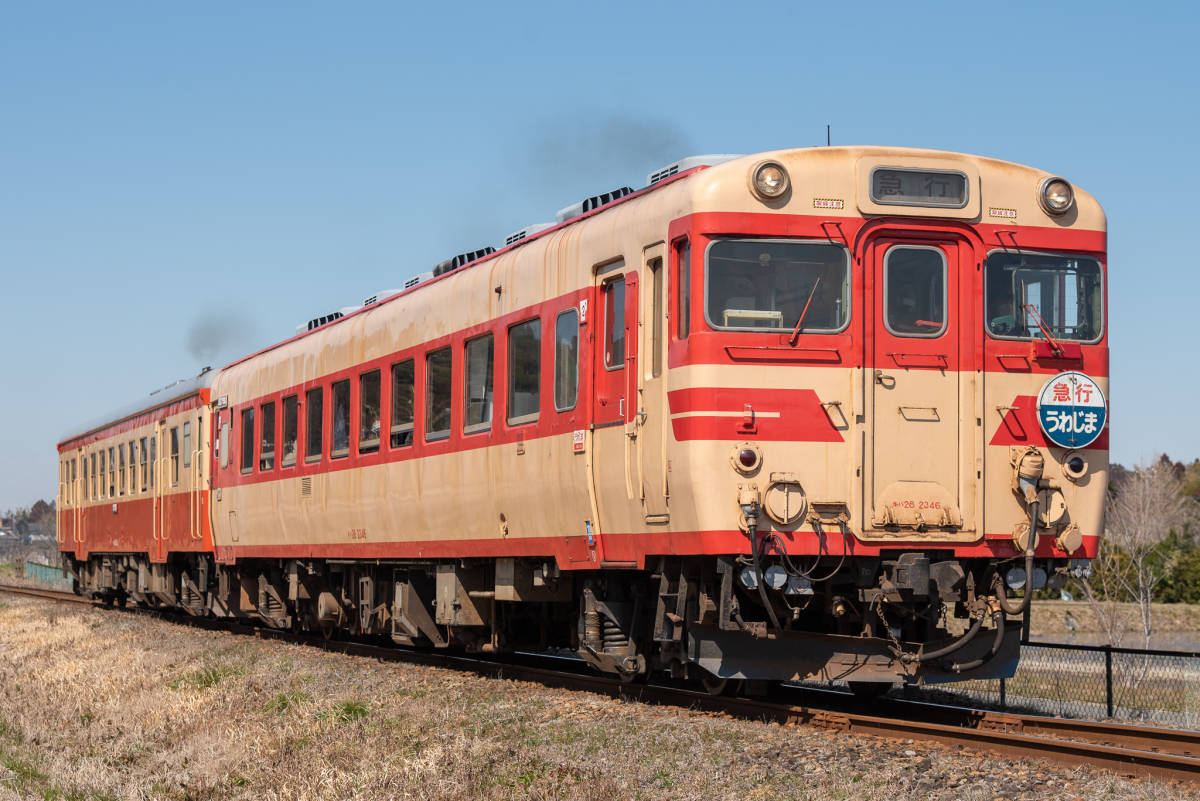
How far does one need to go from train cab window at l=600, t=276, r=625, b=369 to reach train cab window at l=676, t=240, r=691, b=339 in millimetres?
828

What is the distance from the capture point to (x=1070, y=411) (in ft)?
31.9

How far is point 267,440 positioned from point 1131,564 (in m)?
21.9

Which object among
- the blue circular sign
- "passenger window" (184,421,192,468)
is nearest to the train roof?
"passenger window" (184,421,192,468)

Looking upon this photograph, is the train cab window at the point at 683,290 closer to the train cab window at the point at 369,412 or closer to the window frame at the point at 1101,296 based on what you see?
the window frame at the point at 1101,296

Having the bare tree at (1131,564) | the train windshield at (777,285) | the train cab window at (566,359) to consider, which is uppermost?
the train windshield at (777,285)

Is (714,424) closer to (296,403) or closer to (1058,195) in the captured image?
(1058,195)

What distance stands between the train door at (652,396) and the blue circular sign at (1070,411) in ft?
8.37

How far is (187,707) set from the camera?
41.0 feet

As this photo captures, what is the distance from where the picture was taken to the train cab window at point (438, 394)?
13.3 metres

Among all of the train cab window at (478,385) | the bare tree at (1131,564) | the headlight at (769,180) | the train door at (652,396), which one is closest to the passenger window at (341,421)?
the train cab window at (478,385)

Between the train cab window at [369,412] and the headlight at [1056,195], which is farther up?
the headlight at [1056,195]

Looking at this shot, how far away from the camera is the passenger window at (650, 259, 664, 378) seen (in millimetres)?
9867

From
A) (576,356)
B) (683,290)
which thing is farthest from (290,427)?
(683,290)

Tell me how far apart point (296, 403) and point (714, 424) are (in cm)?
Answer: 935
